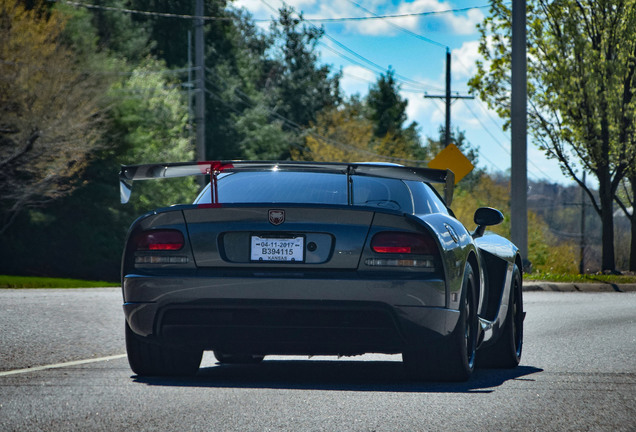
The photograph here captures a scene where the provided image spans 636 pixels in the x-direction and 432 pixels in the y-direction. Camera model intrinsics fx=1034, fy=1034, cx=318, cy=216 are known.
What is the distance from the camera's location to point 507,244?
8.16 metres

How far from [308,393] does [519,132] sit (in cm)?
1511

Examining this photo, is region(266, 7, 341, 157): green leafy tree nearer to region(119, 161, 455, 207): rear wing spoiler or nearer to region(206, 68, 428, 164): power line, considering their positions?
region(206, 68, 428, 164): power line

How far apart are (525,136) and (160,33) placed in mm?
40555

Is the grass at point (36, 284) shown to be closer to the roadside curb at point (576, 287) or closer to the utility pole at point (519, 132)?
the utility pole at point (519, 132)

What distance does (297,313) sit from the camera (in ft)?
19.5

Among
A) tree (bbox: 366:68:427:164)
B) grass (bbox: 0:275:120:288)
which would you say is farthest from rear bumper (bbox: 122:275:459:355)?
tree (bbox: 366:68:427:164)

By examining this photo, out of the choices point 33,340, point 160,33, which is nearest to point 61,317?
point 33,340

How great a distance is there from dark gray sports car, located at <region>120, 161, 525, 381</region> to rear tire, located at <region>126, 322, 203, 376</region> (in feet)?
0.67

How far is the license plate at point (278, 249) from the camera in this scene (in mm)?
5992

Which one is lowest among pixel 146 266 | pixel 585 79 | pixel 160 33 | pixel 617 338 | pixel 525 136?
pixel 617 338

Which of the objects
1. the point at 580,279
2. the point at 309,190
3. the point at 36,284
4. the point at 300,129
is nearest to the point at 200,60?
the point at 36,284

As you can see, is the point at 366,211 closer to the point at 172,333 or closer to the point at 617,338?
the point at 172,333

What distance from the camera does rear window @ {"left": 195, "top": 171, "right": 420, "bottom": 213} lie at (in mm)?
6582

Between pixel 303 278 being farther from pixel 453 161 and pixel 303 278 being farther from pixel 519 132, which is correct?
pixel 519 132
